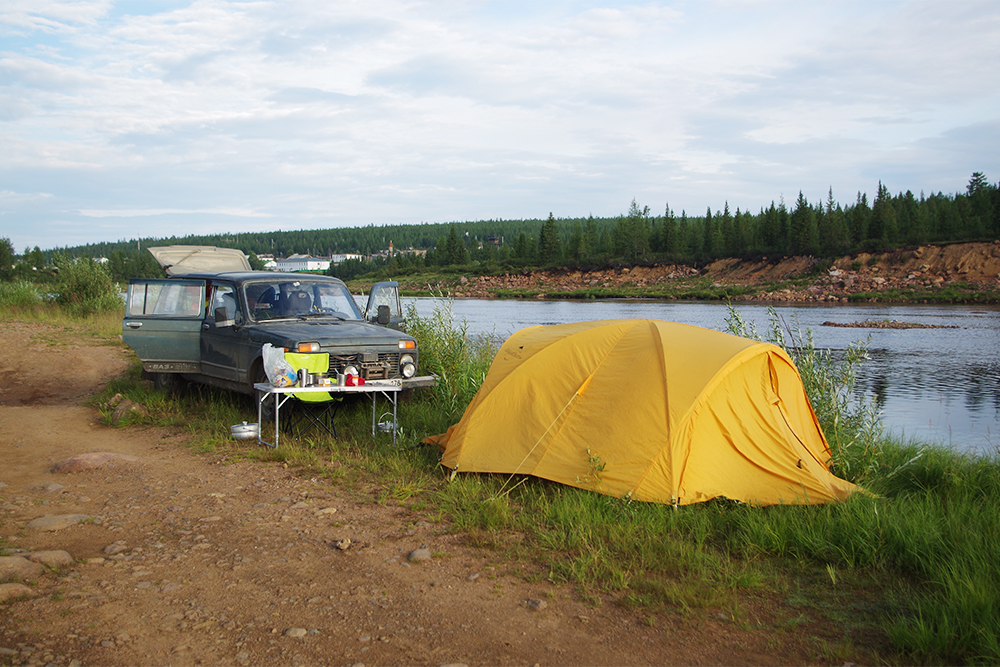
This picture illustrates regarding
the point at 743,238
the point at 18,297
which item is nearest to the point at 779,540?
the point at 18,297

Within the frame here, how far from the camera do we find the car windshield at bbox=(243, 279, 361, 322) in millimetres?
9078

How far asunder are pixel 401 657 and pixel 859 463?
210 inches

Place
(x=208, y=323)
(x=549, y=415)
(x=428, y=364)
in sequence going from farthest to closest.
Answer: (x=428, y=364) → (x=208, y=323) → (x=549, y=415)

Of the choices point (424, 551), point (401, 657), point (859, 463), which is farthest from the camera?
point (859, 463)

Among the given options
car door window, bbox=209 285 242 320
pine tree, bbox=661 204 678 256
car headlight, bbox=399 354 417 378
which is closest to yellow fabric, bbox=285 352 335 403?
car headlight, bbox=399 354 417 378

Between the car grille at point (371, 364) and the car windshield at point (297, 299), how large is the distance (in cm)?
137

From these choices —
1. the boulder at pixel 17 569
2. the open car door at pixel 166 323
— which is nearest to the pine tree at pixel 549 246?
the open car door at pixel 166 323

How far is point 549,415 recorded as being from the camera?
20.9ft

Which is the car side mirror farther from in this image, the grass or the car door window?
the grass

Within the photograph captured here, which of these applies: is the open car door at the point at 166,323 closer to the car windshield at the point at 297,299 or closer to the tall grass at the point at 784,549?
the car windshield at the point at 297,299

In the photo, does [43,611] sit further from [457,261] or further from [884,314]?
[457,261]

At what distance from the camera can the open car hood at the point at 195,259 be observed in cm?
1425

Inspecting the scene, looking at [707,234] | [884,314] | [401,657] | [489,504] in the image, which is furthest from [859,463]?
[707,234]

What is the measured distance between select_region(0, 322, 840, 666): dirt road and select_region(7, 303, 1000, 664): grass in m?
0.22
